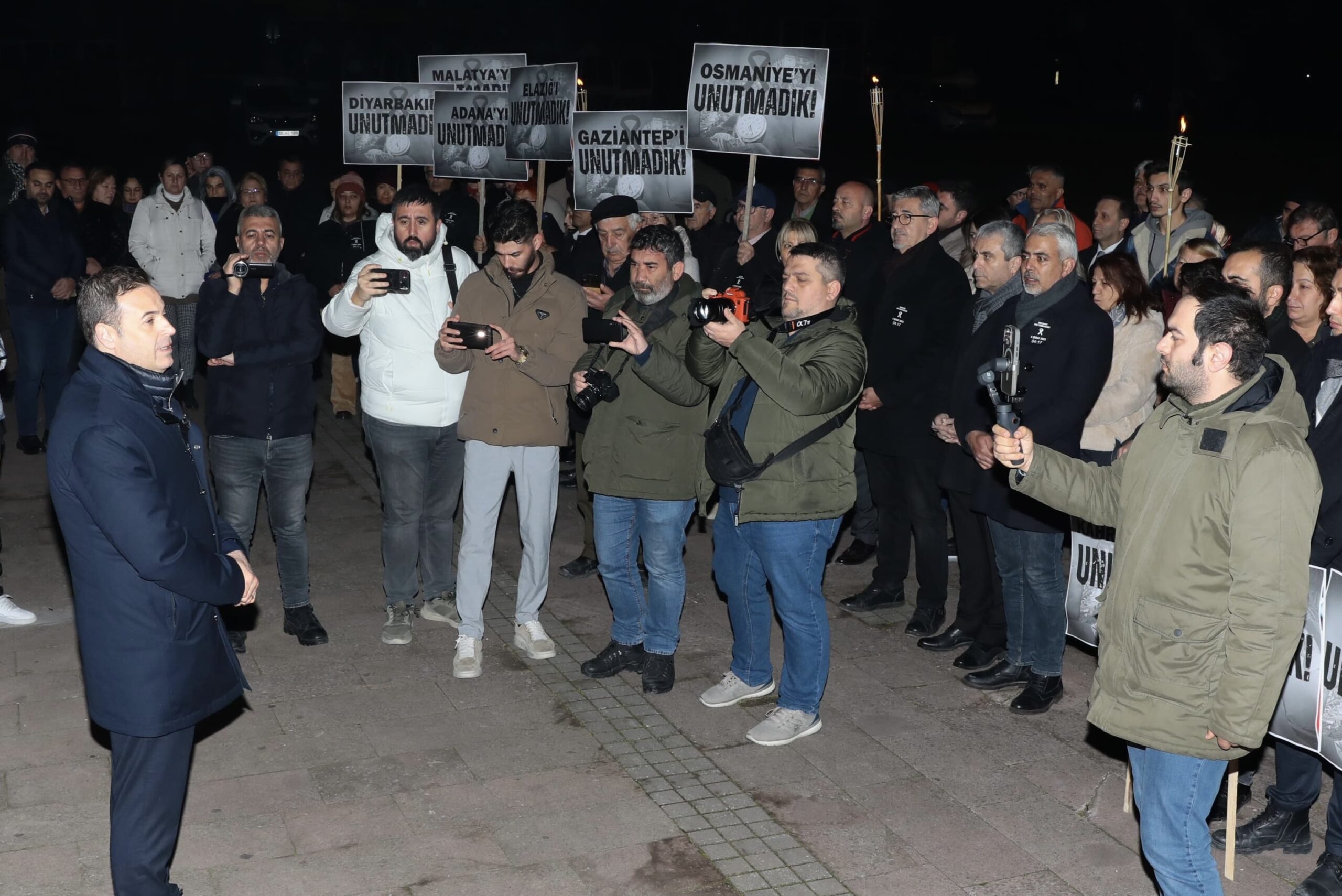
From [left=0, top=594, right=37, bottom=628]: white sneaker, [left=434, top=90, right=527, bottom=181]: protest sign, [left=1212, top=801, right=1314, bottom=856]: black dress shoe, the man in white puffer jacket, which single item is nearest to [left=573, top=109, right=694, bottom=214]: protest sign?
[left=434, top=90, right=527, bottom=181]: protest sign

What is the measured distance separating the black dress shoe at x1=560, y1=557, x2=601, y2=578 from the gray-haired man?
1.90m

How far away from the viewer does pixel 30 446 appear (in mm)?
11227

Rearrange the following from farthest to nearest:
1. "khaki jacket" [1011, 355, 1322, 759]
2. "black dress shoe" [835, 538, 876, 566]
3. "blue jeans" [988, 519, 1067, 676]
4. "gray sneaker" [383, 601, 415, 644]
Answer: "black dress shoe" [835, 538, 876, 566] < "gray sneaker" [383, 601, 415, 644] < "blue jeans" [988, 519, 1067, 676] < "khaki jacket" [1011, 355, 1322, 759]

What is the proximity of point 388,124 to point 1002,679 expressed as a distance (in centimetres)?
684

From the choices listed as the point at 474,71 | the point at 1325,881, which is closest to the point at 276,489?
the point at 474,71

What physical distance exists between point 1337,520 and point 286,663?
4960 millimetres

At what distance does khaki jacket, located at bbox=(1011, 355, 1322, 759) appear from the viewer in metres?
3.95

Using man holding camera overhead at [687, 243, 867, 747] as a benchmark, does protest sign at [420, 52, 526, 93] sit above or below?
above

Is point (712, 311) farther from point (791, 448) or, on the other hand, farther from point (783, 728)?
point (783, 728)

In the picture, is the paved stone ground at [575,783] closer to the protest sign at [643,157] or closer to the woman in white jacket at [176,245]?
the protest sign at [643,157]

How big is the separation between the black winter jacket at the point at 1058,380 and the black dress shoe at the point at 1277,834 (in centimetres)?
163

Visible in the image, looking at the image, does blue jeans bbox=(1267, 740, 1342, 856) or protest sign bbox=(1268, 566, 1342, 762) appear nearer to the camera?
protest sign bbox=(1268, 566, 1342, 762)

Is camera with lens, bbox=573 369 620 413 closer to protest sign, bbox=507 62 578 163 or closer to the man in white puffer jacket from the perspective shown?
the man in white puffer jacket

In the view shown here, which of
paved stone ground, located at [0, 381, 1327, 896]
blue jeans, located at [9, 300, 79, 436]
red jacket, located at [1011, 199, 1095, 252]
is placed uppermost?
red jacket, located at [1011, 199, 1095, 252]
